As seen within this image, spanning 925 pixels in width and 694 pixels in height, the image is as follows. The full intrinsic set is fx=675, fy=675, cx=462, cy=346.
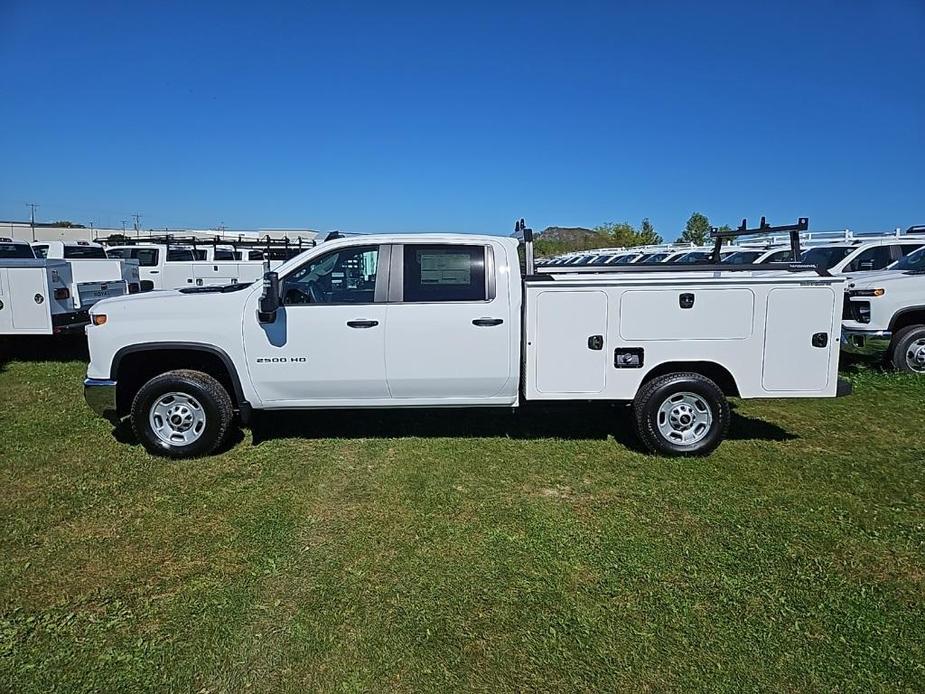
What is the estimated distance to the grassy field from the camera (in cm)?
299

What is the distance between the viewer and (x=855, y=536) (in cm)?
421

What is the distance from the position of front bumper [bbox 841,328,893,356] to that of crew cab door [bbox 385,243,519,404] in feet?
19.2

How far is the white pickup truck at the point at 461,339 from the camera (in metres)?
5.33

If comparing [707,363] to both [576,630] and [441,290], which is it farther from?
[576,630]

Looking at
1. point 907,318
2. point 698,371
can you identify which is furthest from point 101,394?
point 907,318

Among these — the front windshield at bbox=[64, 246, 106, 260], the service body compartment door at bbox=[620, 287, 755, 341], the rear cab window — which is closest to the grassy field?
the service body compartment door at bbox=[620, 287, 755, 341]

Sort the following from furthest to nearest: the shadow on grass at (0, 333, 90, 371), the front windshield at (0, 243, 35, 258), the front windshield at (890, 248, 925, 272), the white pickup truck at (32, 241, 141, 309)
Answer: the front windshield at (0, 243, 35, 258) → the shadow on grass at (0, 333, 90, 371) → the white pickup truck at (32, 241, 141, 309) → the front windshield at (890, 248, 925, 272)

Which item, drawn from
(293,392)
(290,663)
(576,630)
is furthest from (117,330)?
(576,630)

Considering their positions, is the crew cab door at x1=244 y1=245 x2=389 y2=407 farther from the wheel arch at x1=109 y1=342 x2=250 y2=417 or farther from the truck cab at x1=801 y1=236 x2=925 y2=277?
the truck cab at x1=801 y1=236 x2=925 y2=277

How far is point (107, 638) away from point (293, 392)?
258 centimetres

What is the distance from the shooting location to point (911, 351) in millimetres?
8789

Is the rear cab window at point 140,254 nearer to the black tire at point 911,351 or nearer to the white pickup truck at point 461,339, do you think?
the white pickup truck at point 461,339

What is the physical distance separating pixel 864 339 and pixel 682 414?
5.68m

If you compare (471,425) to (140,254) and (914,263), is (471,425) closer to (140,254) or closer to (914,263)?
(914,263)
